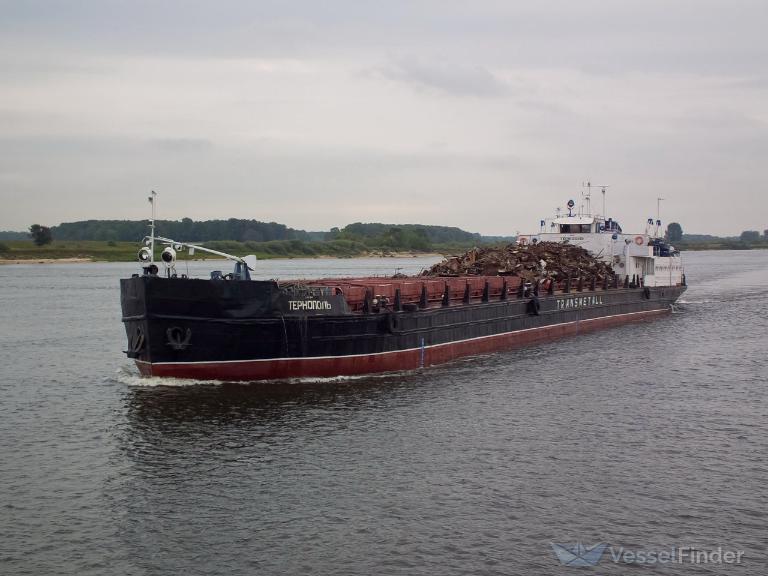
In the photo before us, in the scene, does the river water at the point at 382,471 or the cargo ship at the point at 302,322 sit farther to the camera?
the cargo ship at the point at 302,322

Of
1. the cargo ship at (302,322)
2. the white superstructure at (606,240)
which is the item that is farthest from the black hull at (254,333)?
the white superstructure at (606,240)

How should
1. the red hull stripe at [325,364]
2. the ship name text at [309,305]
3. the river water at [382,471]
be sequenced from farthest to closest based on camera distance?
the ship name text at [309,305], the red hull stripe at [325,364], the river water at [382,471]

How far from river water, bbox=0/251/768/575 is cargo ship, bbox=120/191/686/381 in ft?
2.93

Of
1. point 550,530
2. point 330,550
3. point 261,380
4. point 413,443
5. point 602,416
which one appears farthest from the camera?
point 261,380

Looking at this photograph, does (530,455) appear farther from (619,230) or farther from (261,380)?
(619,230)

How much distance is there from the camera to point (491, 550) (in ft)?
45.5

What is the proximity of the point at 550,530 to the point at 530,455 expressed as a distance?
179 inches

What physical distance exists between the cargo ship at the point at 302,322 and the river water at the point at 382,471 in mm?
894

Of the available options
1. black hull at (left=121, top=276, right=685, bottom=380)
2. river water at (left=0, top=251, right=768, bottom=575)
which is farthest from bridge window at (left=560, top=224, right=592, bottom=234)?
black hull at (left=121, top=276, right=685, bottom=380)

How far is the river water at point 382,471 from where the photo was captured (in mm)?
13781

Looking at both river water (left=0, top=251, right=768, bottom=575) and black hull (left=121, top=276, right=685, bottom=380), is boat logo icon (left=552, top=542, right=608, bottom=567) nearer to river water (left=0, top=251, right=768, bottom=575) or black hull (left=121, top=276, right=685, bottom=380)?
river water (left=0, top=251, right=768, bottom=575)

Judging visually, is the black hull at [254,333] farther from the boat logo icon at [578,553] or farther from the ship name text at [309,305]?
the boat logo icon at [578,553]

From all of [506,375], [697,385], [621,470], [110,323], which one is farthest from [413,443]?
[110,323]

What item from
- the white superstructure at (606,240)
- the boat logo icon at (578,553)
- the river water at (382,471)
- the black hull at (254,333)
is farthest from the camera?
the white superstructure at (606,240)
